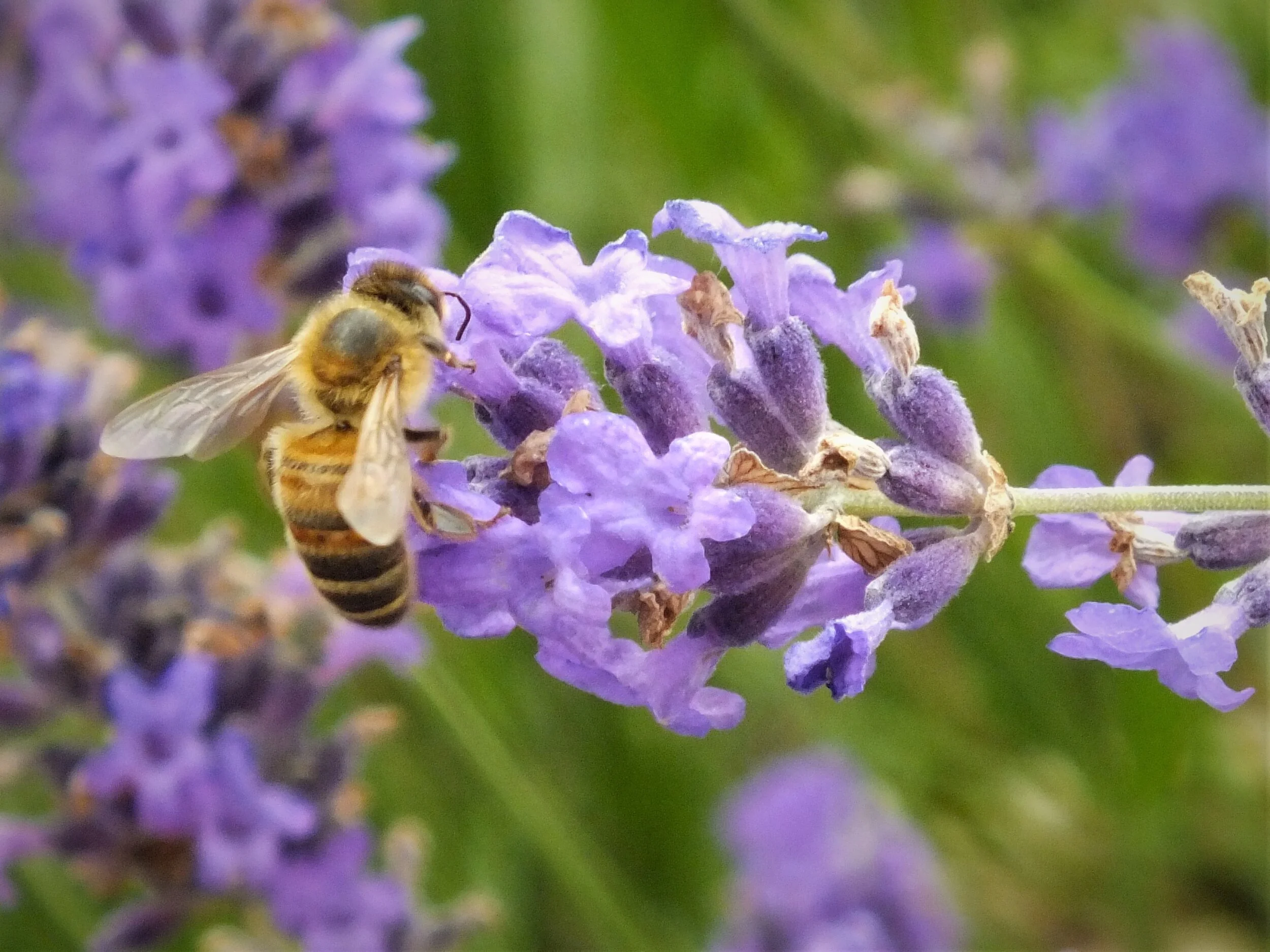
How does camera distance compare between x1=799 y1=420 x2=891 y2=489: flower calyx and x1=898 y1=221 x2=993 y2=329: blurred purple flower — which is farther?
x1=898 y1=221 x2=993 y2=329: blurred purple flower

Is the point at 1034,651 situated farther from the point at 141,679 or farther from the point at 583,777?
the point at 141,679

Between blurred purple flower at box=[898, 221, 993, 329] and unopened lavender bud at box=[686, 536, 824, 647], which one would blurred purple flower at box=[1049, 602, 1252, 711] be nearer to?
unopened lavender bud at box=[686, 536, 824, 647]

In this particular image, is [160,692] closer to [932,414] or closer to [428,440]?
[428,440]

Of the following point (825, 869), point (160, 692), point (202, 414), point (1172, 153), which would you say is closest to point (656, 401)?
point (202, 414)

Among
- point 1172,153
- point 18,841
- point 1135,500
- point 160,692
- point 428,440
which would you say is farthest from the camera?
point 1172,153

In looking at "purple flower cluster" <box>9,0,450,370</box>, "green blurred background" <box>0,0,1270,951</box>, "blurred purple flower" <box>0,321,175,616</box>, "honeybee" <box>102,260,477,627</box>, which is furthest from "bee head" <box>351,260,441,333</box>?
"green blurred background" <box>0,0,1270,951</box>

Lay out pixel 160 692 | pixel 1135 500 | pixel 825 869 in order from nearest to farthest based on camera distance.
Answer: pixel 1135 500
pixel 160 692
pixel 825 869

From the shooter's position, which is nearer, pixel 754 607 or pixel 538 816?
pixel 754 607
